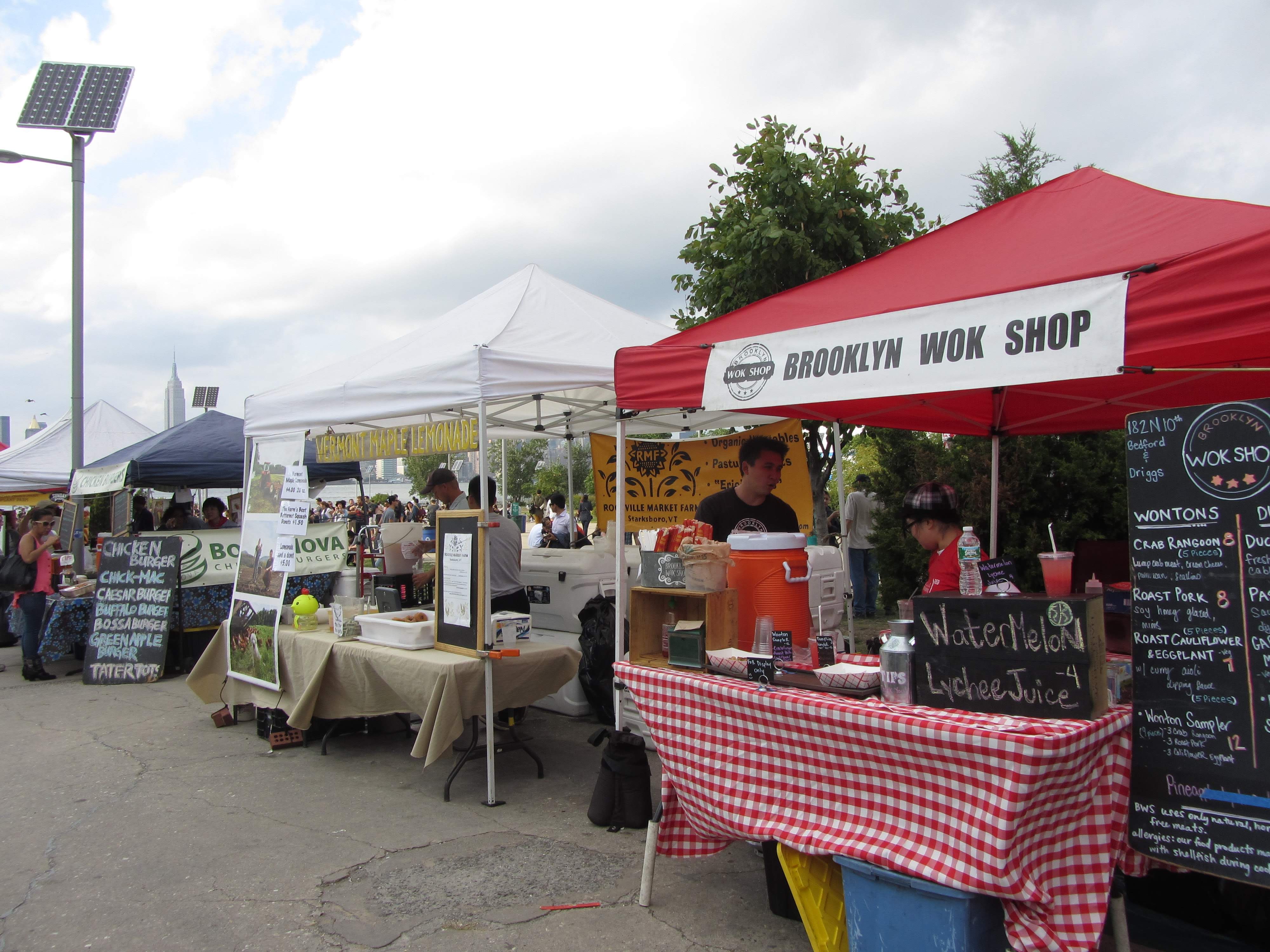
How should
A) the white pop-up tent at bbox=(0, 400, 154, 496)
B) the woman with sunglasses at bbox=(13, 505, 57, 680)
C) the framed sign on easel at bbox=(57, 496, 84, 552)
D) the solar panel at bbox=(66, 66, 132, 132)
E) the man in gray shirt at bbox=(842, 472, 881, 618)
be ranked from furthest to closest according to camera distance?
the white pop-up tent at bbox=(0, 400, 154, 496) < the framed sign on easel at bbox=(57, 496, 84, 552) < the solar panel at bbox=(66, 66, 132, 132) < the man in gray shirt at bbox=(842, 472, 881, 618) < the woman with sunglasses at bbox=(13, 505, 57, 680)

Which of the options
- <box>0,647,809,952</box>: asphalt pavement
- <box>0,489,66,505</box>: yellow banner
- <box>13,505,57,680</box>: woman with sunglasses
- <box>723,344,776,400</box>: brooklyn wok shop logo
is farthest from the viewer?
<box>0,489,66,505</box>: yellow banner

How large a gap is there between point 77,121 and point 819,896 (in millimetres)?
12618

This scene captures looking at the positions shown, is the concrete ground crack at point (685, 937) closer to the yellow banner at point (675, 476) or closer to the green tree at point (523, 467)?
the yellow banner at point (675, 476)

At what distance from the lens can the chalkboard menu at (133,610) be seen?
8.41 meters

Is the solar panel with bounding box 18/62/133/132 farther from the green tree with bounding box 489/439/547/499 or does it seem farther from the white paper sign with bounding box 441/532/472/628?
the green tree with bounding box 489/439/547/499

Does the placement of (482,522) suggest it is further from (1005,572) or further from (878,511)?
(878,511)

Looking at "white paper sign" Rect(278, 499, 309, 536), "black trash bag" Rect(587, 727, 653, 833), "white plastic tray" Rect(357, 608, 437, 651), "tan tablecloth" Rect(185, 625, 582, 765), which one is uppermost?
"white paper sign" Rect(278, 499, 309, 536)

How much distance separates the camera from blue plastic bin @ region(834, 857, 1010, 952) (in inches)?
95.7

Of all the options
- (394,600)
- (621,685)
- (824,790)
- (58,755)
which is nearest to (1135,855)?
(824,790)

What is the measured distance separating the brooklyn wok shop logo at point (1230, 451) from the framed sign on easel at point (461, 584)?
347 cm

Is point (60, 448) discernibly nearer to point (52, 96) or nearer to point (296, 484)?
point (52, 96)

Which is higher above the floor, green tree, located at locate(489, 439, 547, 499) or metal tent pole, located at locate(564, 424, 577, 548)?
green tree, located at locate(489, 439, 547, 499)

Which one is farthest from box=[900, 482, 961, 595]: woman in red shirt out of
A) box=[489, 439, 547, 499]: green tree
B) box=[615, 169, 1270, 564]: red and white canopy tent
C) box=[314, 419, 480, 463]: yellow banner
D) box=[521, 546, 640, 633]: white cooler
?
box=[489, 439, 547, 499]: green tree

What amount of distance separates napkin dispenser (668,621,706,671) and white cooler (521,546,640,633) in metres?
2.74
